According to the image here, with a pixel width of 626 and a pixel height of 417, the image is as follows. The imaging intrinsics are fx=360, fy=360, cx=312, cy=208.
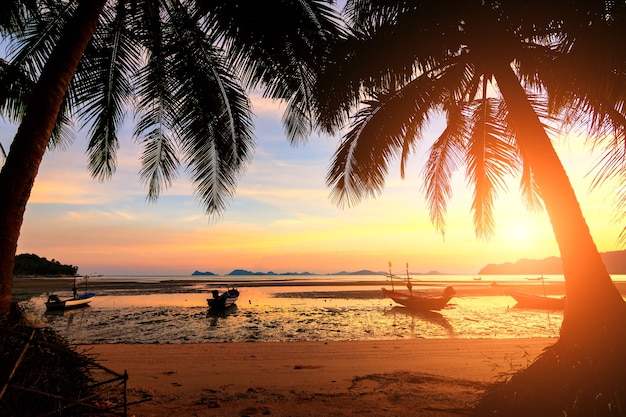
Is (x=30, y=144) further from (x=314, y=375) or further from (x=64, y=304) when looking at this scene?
(x=64, y=304)

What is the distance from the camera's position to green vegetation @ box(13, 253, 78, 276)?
324 ft

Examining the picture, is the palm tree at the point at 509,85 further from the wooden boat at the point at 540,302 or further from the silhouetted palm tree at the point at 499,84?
the wooden boat at the point at 540,302

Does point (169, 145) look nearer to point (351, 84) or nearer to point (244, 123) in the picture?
point (244, 123)

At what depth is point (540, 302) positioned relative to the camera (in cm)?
2686

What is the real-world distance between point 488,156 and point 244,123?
5625mm

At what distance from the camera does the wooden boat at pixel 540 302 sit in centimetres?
2620

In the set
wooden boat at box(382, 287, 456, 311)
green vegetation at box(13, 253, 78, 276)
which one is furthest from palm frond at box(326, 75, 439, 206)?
green vegetation at box(13, 253, 78, 276)

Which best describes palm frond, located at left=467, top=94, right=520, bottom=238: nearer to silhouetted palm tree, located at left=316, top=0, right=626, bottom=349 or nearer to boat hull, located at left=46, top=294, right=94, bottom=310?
silhouetted palm tree, located at left=316, top=0, right=626, bottom=349

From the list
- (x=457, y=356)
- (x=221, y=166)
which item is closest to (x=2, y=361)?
(x=221, y=166)

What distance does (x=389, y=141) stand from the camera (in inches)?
265

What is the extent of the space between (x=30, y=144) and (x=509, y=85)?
21.2 feet

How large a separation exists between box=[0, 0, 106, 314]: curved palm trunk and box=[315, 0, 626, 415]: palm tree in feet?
11.7

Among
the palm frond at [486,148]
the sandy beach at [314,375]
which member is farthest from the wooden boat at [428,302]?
the palm frond at [486,148]

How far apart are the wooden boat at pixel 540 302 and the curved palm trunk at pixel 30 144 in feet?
102
